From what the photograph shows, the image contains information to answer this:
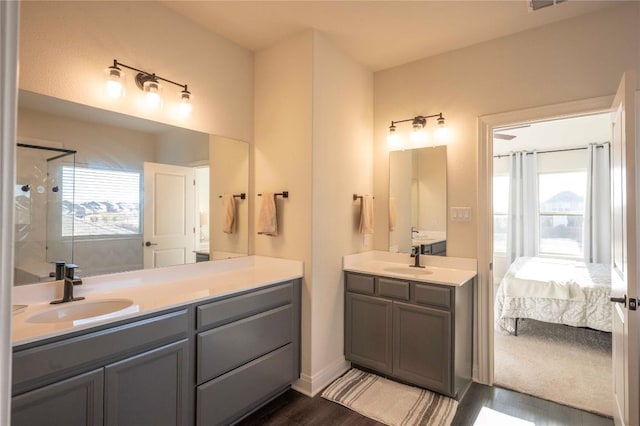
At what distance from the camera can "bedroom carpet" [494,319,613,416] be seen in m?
2.49

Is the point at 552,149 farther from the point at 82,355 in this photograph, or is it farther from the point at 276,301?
the point at 82,355

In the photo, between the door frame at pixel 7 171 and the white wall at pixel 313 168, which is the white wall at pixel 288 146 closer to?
the white wall at pixel 313 168

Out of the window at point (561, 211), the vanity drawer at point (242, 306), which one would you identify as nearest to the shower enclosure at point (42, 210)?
the vanity drawer at point (242, 306)

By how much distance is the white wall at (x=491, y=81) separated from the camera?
2.28 m

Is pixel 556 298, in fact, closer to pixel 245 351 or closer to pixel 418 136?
pixel 418 136

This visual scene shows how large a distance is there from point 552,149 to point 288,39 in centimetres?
524

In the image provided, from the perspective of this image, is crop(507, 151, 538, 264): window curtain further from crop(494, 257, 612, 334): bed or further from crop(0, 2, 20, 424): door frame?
crop(0, 2, 20, 424): door frame

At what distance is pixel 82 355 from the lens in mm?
1420

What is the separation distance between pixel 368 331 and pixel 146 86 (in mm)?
2432

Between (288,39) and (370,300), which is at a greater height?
(288,39)

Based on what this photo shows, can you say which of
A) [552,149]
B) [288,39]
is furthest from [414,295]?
[552,149]

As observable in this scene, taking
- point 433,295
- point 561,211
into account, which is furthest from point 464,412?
point 561,211

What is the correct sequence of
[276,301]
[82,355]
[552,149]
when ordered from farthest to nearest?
[552,149], [276,301], [82,355]

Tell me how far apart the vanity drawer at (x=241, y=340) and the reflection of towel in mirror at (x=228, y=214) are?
81cm
